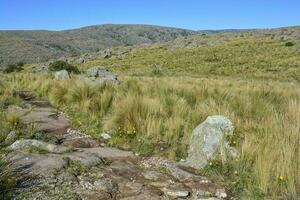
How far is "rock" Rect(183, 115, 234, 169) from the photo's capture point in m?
5.58

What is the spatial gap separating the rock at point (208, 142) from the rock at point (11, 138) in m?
2.55

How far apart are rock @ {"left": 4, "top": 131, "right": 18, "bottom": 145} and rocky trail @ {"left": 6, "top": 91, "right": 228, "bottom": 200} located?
0.47 m

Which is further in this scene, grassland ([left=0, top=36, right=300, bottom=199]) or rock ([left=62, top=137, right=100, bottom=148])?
rock ([left=62, top=137, right=100, bottom=148])

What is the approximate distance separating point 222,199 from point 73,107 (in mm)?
6185

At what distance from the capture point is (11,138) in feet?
21.2

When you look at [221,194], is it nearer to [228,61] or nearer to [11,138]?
[11,138]

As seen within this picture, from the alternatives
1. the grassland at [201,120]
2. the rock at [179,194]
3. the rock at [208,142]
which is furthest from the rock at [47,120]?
the rock at [179,194]

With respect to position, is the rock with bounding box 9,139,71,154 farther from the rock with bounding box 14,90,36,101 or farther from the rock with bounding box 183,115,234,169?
the rock with bounding box 14,90,36,101

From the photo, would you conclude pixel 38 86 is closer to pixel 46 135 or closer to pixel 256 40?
pixel 46 135

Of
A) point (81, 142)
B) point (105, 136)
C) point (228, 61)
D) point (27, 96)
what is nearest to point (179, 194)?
point (81, 142)

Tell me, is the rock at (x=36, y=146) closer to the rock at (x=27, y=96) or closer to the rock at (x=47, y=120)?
the rock at (x=47, y=120)

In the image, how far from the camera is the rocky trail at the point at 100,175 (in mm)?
4379

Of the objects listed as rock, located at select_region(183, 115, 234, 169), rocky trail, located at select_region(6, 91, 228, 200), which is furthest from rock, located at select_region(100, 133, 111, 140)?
rock, located at select_region(183, 115, 234, 169)

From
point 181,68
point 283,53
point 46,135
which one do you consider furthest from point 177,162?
point 283,53
